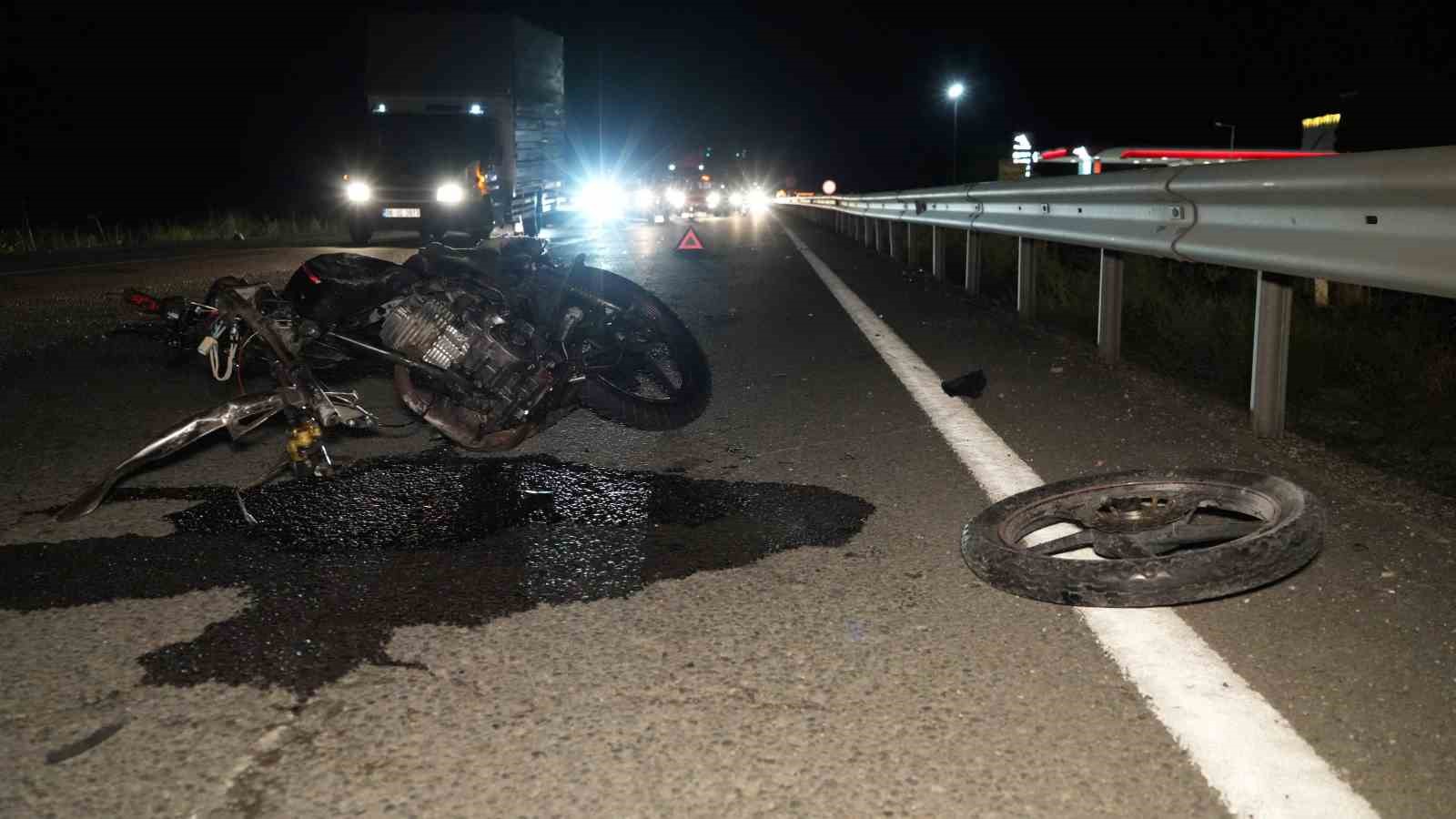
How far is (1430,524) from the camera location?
4301 millimetres

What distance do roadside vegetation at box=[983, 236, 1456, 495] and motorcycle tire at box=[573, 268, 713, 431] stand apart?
2.86 meters

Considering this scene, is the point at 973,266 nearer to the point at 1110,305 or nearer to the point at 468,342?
the point at 1110,305

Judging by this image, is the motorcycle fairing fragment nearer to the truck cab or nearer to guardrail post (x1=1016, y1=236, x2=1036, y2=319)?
guardrail post (x1=1016, y1=236, x2=1036, y2=319)

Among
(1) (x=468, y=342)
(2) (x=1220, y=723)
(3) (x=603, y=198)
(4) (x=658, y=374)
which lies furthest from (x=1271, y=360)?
(3) (x=603, y=198)

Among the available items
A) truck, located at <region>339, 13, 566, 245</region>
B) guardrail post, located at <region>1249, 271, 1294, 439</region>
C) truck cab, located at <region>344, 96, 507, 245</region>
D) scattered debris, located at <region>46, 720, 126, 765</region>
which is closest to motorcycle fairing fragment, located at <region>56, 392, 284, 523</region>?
Result: scattered debris, located at <region>46, 720, 126, 765</region>

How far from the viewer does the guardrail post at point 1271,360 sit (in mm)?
5719

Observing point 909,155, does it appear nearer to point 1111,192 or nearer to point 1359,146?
point 1359,146

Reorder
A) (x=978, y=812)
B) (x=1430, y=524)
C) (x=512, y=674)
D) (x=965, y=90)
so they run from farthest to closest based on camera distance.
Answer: (x=965, y=90) → (x=1430, y=524) → (x=512, y=674) → (x=978, y=812)

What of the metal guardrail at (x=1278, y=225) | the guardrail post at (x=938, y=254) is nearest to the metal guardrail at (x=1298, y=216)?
the metal guardrail at (x=1278, y=225)

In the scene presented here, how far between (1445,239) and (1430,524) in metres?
0.96

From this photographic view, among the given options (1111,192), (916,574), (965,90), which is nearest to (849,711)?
(916,574)

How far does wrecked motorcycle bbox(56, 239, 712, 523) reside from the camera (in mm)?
5230

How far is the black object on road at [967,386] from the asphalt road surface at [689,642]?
2.55ft

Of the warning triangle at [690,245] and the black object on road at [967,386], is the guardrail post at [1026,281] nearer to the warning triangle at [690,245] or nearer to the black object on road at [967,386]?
the black object on road at [967,386]
